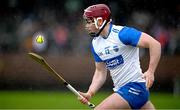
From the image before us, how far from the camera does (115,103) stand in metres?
9.37

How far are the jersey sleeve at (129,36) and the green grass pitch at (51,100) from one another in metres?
6.80

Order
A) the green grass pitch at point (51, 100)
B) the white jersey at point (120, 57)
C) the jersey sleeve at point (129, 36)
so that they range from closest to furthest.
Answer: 1. the jersey sleeve at point (129, 36)
2. the white jersey at point (120, 57)
3. the green grass pitch at point (51, 100)

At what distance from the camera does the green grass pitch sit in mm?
16516

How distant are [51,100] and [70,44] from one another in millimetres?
2128

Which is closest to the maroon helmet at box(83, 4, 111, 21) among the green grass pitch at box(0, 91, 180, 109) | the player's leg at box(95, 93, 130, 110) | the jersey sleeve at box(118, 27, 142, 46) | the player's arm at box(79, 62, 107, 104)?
the jersey sleeve at box(118, 27, 142, 46)

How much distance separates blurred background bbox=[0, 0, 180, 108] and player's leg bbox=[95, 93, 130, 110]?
9119 millimetres

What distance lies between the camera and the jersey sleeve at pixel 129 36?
30.5 feet

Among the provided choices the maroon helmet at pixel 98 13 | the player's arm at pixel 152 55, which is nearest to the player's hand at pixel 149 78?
the player's arm at pixel 152 55

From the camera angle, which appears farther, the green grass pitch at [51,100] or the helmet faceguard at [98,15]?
the green grass pitch at [51,100]

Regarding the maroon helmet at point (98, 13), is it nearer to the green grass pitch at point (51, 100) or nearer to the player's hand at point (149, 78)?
the player's hand at point (149, 78)

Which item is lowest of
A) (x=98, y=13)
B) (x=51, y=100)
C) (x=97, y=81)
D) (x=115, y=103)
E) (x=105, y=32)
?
(x=51, y=100)

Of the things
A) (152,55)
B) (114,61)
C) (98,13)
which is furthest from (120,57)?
(98,13)

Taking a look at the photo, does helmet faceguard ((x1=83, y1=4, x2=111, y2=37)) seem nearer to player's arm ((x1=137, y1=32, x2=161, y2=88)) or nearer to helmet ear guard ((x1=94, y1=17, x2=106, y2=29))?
helmet ear guard ((x1=94, y1=17, x2=106, y2=29))

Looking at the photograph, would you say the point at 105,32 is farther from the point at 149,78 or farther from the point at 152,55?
the point at 149,78
